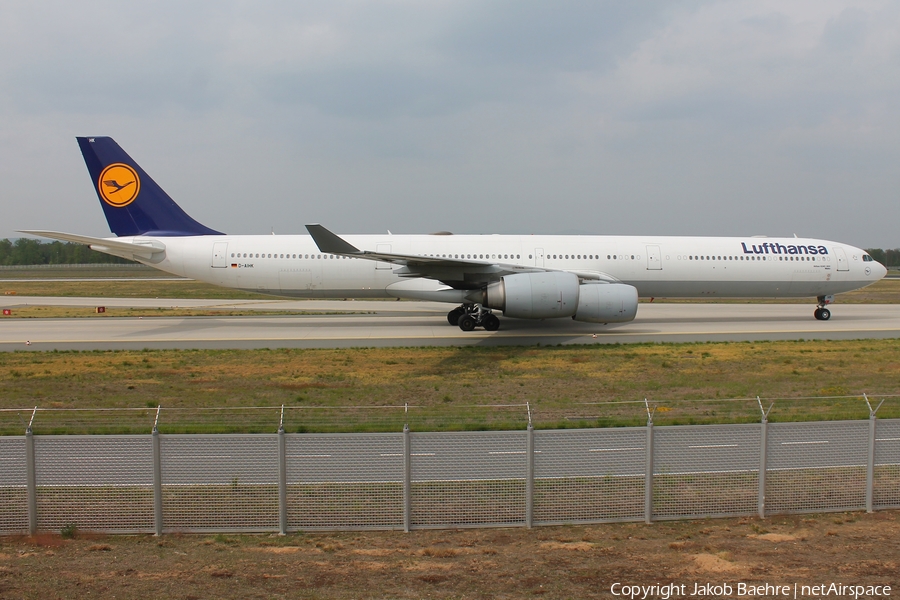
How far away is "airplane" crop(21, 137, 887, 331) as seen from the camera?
79.9 ft

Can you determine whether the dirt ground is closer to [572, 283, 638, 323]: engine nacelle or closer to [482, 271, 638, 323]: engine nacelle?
[482, 271, 638, 323]: engine nacelle

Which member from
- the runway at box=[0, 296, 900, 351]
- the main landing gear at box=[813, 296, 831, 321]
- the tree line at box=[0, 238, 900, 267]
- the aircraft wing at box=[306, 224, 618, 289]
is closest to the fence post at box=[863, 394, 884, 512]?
the runway at box=[0, 296, 900, 351]

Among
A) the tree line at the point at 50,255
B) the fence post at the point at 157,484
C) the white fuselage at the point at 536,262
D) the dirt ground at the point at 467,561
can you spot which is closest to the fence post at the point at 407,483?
the dirt ground at the point at 467,561

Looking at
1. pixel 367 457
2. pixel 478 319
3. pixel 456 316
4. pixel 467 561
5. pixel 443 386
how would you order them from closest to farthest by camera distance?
pixel 467 561 → pixel 367 457 → pixel 443 386 → pixel 478 319 → pixel 456 316

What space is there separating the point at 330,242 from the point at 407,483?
13460mm

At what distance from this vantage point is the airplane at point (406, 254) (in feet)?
79.9

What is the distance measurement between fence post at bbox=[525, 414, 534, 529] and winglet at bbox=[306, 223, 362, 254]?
42.3 ft

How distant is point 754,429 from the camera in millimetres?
7723

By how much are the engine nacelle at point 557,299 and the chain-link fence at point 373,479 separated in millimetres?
12371

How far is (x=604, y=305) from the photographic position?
2048cm

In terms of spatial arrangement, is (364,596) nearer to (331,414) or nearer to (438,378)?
(331,414)

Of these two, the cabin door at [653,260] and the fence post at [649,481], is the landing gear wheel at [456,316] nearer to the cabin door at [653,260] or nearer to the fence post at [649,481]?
the cabin door at [653,260]

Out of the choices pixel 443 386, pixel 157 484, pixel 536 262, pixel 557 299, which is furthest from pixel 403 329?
pixel 157 484

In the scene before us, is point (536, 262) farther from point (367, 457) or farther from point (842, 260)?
point (367, 457)
